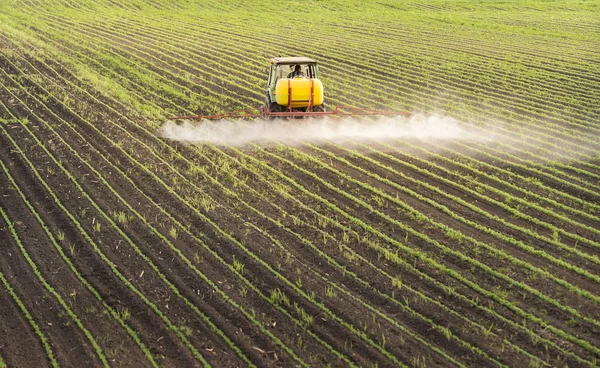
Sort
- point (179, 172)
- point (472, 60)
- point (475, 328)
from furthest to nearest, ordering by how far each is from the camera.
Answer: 1. point (472, 60)
2. point (179, 172)
3. point (475, 328)

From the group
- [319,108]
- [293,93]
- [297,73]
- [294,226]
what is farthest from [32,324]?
[297,73]

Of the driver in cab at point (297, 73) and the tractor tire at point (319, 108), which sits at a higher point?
the driver in cab at point (297, 73)

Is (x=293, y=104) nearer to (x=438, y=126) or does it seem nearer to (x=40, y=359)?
(x=438, y=126)

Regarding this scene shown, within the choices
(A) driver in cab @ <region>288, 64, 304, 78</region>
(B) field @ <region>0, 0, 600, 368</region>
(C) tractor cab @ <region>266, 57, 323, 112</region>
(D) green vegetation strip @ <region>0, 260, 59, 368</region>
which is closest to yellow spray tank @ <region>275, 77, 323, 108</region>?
(C) tractor cab @ <region>266, 57, 323, 112</region>

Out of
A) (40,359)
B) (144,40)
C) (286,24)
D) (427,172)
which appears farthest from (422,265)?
(286,24)

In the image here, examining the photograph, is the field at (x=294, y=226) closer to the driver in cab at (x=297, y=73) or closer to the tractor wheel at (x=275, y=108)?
the tractor wheel at (x=275, y=108)

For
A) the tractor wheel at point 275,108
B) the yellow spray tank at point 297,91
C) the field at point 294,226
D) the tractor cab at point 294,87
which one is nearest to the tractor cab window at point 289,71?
the tractor cab at point 294,87
